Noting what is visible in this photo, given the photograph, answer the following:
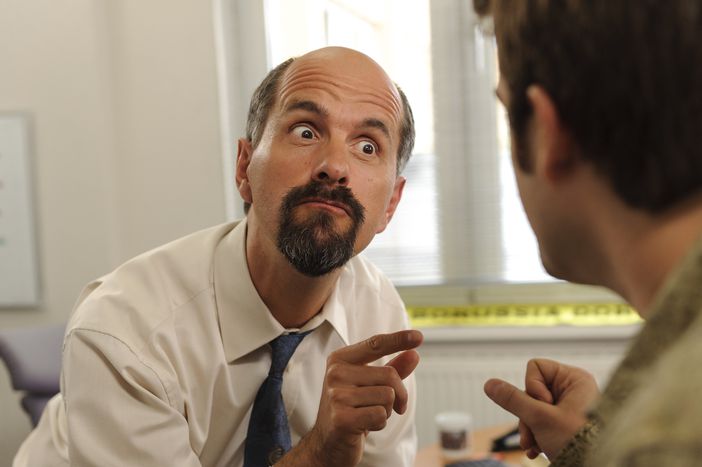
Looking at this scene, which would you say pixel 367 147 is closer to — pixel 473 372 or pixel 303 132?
pixel 303 132

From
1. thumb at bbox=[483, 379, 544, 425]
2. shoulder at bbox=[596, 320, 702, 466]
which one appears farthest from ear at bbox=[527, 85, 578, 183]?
thumb at bbox=[483, 379, 544, 425]

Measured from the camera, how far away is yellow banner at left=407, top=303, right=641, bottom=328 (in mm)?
2982

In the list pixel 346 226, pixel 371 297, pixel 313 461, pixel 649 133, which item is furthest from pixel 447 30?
pixel 649 133

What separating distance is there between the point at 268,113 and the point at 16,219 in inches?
78.5

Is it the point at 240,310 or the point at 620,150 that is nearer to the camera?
the point at 620,150

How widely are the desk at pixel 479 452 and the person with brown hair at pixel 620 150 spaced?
114 centimetres

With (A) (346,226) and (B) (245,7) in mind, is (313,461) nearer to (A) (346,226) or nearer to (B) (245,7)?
(A) (346,226)

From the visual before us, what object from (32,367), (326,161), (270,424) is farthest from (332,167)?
(32,367)

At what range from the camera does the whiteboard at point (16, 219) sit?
3111 mm

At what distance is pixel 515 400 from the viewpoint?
104cm

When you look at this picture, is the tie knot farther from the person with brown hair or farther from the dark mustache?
the person with brown hair

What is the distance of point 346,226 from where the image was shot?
1428 millimetres

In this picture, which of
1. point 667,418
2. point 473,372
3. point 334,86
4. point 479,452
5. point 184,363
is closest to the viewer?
point 667,418

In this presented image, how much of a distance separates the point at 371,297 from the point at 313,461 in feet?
1.83
